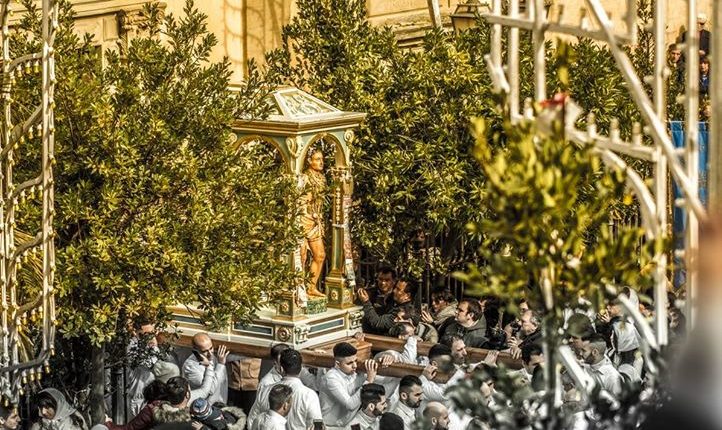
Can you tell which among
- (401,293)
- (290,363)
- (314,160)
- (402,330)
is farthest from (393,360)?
(401,293)

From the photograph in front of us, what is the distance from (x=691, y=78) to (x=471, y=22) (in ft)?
40.3

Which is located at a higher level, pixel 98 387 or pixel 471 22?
pixel 471 22

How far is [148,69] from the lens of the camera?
15.4 metres

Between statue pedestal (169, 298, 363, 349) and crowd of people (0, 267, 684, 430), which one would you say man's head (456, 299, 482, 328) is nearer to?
crowd of people (0, 267, 684, 430)

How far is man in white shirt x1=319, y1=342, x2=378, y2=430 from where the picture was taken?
51.7 feet

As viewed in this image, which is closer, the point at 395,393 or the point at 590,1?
the point at 590,1

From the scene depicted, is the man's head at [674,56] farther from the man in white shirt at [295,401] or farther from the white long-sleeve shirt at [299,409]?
the white long-sleeve shirt at [299,409]

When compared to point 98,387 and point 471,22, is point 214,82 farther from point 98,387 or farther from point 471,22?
point 471,22

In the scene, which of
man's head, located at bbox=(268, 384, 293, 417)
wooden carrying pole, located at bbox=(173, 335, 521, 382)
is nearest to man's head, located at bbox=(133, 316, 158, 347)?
wooden carrying pole, located at bbox=(173, 335, 521, 382)

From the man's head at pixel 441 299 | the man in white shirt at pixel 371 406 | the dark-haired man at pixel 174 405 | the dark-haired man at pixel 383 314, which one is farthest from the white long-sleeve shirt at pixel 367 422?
the man's head at pixel 441 299

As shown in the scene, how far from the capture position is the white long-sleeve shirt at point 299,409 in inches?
595

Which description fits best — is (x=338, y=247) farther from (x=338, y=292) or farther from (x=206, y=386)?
(x=206, y=386)

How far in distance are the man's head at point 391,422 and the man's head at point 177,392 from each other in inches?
61.5

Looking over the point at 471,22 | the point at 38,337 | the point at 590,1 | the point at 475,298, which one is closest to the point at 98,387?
the point at 38,337
